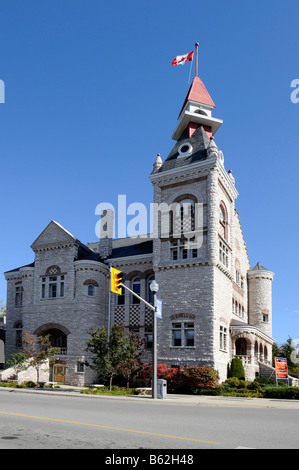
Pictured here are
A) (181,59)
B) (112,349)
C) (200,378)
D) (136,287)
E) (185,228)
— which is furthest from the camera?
(181,59)

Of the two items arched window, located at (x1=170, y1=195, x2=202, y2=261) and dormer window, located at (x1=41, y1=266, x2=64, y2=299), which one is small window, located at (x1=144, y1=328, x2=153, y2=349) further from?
dormer window, located at (x1=41, y1=266, x2=64, y2=299)

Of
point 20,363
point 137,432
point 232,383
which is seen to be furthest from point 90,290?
Result: point 137,432

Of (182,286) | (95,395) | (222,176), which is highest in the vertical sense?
(222,176)

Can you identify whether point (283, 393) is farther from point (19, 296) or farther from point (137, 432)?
point (19, 296)

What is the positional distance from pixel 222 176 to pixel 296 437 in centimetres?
2603

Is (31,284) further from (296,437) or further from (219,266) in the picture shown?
(296,437)

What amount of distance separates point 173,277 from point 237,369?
25.9 feet

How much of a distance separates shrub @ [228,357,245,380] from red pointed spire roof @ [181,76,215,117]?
73.4ft

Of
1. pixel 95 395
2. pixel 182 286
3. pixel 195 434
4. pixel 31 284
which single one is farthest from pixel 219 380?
pixel 195 434

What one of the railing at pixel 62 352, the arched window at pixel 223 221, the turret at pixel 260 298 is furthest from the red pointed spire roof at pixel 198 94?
the railing at pixel 62 352

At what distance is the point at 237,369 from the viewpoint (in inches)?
1262

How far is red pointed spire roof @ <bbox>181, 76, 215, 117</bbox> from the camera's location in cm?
4041

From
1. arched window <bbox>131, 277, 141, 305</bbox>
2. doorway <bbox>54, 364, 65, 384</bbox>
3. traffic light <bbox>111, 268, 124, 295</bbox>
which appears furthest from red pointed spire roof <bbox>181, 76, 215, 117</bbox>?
doorway <bbox>54, 364, 65, 384</bbox>

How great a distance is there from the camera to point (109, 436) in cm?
967
